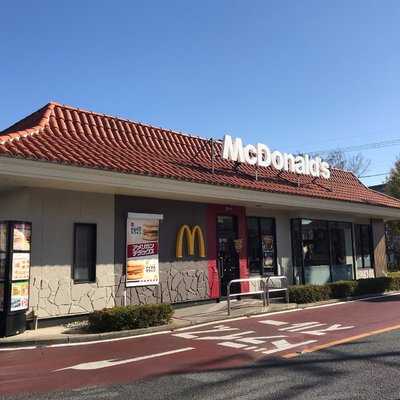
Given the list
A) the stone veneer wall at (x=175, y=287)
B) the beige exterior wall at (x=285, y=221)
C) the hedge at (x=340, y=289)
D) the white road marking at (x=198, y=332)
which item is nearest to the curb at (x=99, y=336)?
the white road marking at (x=198, y=332)

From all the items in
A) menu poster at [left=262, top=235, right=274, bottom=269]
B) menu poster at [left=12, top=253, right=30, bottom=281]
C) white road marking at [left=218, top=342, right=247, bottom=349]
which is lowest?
white road marking at [left=218, top=342, right=247, bottom=349]

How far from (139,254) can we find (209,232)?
115 inches

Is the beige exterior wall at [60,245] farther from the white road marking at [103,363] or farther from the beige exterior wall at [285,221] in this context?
the beige exterior wall at [285,221]

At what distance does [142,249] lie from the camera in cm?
1451

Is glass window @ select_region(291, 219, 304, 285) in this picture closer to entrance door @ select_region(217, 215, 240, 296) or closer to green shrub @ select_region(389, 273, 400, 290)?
entrance door @ select_region(217, 215, 240, 296)

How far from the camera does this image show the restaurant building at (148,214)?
12.3m

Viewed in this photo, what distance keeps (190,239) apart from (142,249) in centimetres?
183

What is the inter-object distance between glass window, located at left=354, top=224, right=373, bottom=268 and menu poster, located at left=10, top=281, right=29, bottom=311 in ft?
52.4

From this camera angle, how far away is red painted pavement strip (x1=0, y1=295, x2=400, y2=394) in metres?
7.29

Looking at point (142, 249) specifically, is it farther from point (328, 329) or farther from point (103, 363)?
point (103, 363)

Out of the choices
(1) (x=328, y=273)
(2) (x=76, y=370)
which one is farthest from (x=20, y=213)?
(1) (x=328, y=273)

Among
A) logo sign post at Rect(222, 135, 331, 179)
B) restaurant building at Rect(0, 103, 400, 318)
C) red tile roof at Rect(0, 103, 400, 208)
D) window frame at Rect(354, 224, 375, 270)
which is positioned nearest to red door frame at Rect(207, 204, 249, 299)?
restaurant building at Rect(0, 103, 400, 318)

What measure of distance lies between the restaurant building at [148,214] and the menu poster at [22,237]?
4 cm

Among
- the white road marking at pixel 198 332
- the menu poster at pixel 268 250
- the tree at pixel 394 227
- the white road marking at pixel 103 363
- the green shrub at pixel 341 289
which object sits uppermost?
the tree at pixel 394 227
